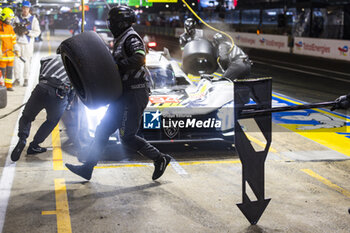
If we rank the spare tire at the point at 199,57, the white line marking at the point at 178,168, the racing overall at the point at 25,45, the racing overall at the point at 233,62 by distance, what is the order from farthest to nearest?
the racing overall at the point at 25,45 → the racing overall at the point at 233,62 → the spare tire at the point at 199,57 → the white line marking at the point at 178,168

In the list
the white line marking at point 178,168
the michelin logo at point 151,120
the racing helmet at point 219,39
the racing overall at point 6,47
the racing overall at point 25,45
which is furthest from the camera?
the racing overall at point 25,45

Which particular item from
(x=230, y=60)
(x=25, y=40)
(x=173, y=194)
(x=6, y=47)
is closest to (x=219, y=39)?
(x=230, y=60)

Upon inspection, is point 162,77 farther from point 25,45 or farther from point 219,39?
point 25,45

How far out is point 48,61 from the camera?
22.2 feet

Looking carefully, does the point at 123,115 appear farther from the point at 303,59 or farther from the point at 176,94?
the point at 303,59

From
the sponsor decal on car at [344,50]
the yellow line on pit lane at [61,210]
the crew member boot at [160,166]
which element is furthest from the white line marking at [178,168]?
the sponsor decal on car at [344,50]

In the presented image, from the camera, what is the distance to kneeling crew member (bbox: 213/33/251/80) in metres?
8.99

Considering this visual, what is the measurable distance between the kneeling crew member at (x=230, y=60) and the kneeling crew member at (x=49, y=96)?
3.21m

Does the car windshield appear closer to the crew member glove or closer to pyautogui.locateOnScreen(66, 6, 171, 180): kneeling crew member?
pyautogui.locateOnScreen(66, 6, 171, 180): kneeling crew member

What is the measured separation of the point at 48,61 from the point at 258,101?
3.29m

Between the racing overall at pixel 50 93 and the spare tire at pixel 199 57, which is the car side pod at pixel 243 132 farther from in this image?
the spare tire at pixel 199 57

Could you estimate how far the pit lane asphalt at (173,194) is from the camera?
15.1 feet

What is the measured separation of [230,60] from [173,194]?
13.7 feet

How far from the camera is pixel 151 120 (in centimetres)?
661
